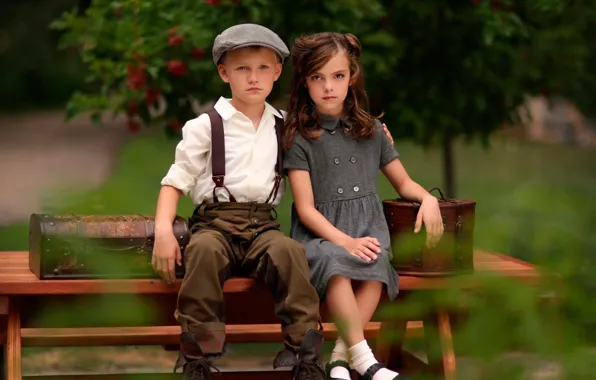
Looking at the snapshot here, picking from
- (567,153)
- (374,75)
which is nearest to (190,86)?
(374,75)

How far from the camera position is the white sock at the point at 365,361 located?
351 centimetres

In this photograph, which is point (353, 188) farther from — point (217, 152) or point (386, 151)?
point (217, 152)

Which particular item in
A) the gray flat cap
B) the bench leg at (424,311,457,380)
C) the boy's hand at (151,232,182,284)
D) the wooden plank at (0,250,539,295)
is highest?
the gray flat cap

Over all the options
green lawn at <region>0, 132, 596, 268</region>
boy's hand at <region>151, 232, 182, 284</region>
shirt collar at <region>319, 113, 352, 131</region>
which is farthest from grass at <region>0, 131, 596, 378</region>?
shirt collar at <region>319, 113, 352, 131</region>

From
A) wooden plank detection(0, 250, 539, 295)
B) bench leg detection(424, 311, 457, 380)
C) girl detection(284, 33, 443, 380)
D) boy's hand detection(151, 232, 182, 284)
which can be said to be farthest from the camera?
girl detection(284, 33, 443, 380)

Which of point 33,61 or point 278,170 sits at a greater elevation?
point 33,61

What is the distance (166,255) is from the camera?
11.8ft

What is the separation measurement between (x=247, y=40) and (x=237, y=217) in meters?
0.56

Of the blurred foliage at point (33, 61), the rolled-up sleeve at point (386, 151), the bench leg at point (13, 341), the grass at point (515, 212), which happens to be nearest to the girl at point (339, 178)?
the rolled-up sleeve at point (386, 151)

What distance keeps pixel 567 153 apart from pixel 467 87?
59.0ft

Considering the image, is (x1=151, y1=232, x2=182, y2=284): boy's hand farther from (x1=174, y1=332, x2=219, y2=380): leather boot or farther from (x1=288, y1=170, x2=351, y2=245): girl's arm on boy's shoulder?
(x1=288, y1=170, x2=351, y2=245): girl's arm on boy's shoulder

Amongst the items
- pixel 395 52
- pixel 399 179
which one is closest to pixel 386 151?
pixel 399 179

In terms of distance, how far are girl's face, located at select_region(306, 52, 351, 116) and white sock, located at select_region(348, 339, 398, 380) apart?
83cm

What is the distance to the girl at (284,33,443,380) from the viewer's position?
3.69m
